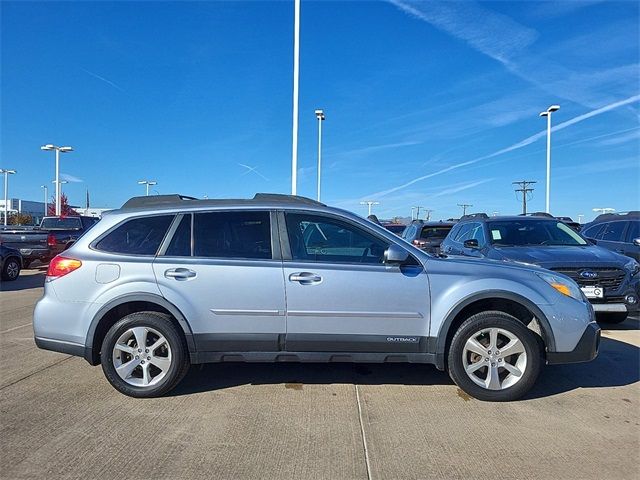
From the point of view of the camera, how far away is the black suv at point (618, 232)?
31.6 ft

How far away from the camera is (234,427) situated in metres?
3.48

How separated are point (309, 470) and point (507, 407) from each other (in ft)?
6.37

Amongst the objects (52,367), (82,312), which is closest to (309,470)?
(82,312)

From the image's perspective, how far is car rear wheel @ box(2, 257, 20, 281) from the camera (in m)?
11.7

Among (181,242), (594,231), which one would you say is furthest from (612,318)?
(181,242)

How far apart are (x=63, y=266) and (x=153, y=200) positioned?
1019 mm

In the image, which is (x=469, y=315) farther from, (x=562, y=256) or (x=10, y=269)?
(x=10, y=269)

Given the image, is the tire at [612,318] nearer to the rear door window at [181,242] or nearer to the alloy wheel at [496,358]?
the alloy wheel at [496,358]

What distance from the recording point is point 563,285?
13.5 feet

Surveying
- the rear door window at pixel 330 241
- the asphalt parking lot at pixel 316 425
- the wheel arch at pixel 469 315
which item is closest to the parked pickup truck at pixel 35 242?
the asphalt parking lot at pixel 316 425

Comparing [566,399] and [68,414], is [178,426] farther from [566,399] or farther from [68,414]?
[566,399]

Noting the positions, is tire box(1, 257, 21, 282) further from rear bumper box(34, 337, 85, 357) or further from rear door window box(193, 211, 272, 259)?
rear door window box(193, 211, 272, 259)

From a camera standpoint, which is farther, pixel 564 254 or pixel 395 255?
pixel 564 254

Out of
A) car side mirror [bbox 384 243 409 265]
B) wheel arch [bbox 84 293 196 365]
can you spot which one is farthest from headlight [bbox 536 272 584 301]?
wheel arch [bbox 84 293 196 365]
